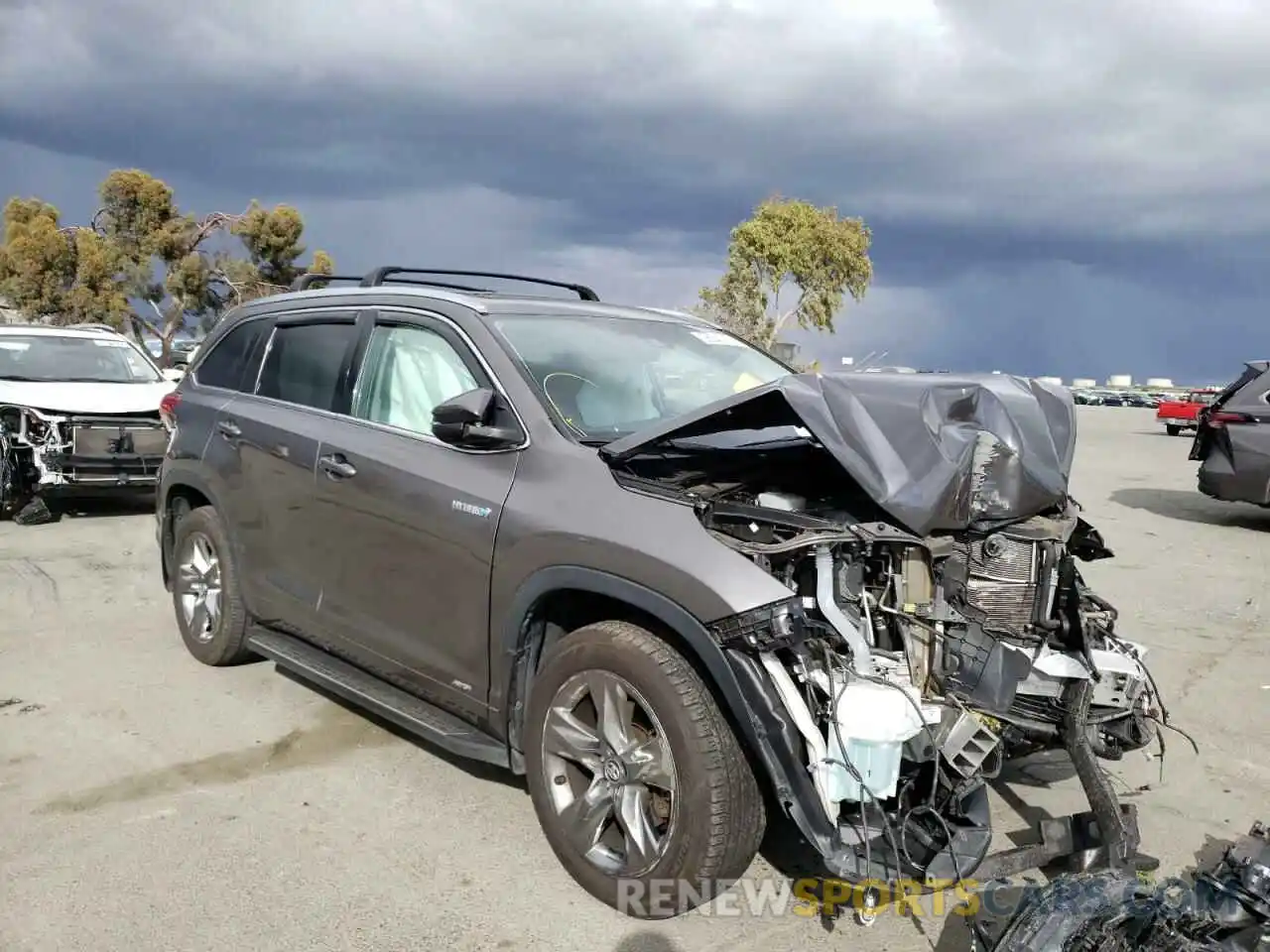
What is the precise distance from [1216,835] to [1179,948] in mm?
1673

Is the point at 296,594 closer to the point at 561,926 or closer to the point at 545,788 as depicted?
the point at 545,788

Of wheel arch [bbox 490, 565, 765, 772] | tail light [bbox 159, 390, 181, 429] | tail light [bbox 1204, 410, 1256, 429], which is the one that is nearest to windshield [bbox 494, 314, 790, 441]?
wheel arch [bbox 490, 565, 765, 772]

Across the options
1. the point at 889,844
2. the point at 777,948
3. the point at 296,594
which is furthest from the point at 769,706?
the point at 296,594

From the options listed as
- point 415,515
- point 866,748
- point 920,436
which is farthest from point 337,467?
point 866,748

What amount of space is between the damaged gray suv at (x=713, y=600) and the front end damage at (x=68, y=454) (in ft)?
21.6

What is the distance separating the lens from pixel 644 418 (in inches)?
155

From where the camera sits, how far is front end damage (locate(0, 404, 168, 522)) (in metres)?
9.56

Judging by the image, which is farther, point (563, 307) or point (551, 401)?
point (563, 307)

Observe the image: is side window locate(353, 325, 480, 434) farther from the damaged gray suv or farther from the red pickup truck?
the red pickup truck

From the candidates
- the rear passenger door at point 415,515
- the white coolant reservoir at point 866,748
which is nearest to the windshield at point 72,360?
the rear passenger door at point 415,515

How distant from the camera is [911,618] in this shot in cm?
309

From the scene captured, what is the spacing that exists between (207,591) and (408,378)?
195 centimetres

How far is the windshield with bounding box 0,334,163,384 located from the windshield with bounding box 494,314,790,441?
819cm

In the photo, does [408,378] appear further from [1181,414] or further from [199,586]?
[1181,414]
